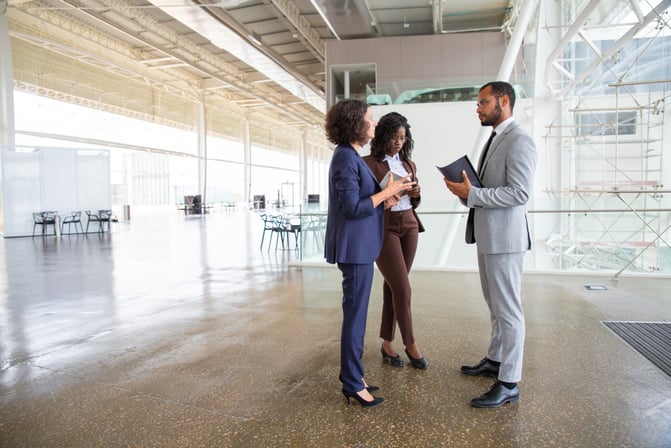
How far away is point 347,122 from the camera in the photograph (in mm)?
2105

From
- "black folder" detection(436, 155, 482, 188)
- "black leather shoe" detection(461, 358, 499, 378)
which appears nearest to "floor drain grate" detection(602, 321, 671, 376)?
"black leather shoe" detection(461, 358, 499, 378)

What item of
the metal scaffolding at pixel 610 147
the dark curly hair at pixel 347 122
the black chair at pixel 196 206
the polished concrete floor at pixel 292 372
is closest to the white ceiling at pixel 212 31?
the metal scaffolding at pixel 610 147

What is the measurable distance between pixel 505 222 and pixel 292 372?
1451mm

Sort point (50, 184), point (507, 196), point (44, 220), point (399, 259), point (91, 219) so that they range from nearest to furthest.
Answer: point (507, 196) < point (399, 259) < point (44, 220) < point (50, 184) < point (91, 219)

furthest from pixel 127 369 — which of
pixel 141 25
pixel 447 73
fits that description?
pixel 141 25

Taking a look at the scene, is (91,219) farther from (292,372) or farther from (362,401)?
(362,401)

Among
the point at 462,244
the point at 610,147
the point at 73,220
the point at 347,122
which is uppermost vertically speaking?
the point at 610,147

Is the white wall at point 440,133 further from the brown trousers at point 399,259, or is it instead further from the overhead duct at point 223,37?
the brown trousers at point 399,259

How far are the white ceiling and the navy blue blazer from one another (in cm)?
864

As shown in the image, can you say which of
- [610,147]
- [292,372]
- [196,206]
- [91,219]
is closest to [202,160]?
[196,206]

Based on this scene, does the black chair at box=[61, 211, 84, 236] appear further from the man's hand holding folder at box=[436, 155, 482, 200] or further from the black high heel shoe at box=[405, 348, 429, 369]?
the man's hand holding folder at box=[436, 155, 482, 200]

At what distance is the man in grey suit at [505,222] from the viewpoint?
2.11m

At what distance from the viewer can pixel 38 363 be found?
9.23ft

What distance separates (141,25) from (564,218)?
12375 millimetres
